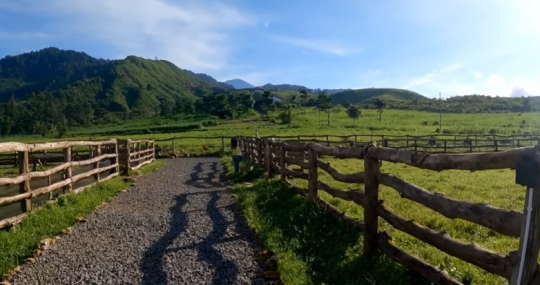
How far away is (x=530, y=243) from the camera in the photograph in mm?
2984

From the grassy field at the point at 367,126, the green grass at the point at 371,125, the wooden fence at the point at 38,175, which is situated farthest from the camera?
the green grass at the point at 371,125

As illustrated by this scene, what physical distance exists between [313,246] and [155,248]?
2.62m

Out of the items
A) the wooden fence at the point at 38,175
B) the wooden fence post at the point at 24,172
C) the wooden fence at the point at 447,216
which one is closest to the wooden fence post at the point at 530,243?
the wooden fence at the point at 447,216

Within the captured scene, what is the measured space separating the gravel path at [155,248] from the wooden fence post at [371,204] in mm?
1494

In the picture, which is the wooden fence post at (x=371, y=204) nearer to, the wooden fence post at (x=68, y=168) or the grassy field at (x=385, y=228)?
the grassy field at (x=385, y=228)

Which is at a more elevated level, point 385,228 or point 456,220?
point 385,228

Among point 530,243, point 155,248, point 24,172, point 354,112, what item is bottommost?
point 155,248

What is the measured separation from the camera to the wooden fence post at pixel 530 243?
2949 mm

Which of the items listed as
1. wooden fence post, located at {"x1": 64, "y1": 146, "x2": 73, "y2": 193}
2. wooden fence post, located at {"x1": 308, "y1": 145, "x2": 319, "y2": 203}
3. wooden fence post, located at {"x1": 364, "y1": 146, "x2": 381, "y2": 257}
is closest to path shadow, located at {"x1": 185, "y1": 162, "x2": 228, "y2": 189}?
wooden fence post, located at {"x1": 64, "y1": 146, "x2": 73, "y2": 193}

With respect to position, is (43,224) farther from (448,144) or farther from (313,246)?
(448,144)

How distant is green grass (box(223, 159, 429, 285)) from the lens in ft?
15.8

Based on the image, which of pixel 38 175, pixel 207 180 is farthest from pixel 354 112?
pixel 38 175

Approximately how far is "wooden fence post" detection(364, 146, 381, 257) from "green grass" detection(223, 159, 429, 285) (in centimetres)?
20

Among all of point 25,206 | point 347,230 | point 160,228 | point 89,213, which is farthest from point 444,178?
point 25,206
